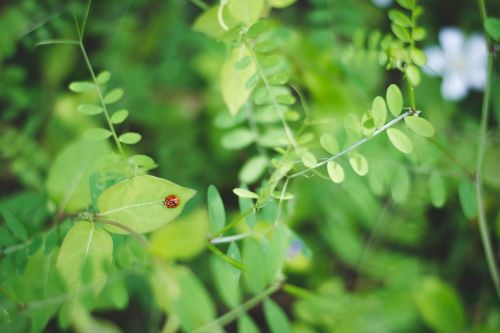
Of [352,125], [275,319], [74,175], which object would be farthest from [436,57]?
[74,175]

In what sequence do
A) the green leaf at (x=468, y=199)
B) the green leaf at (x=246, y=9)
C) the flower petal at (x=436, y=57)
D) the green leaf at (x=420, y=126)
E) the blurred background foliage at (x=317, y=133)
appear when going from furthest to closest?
the flower petal at (x=436, y=57)
the blurred background foliage at (x=317, y=133)
the green leaf at (x=468, y=199)
the green leaf at (x=246, y=9)
the green leaf at (x=420, y=126)

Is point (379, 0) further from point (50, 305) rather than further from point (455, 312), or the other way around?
point (50, 305)

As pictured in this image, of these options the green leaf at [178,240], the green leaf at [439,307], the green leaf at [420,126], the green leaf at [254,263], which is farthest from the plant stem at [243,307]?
the green leaf at [439,307]

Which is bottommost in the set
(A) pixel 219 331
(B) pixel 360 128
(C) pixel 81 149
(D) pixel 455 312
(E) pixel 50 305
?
(D) pixel 455 312

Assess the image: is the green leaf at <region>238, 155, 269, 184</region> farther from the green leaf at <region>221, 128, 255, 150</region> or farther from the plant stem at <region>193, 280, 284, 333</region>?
the plant stem at <region>193, 280, 284, 333</region>

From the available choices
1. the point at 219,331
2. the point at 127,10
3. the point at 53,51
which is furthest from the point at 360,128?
the point at 53,51

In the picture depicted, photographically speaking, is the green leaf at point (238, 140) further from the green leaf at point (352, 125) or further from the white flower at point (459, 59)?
the white flower at point (459, 59)
